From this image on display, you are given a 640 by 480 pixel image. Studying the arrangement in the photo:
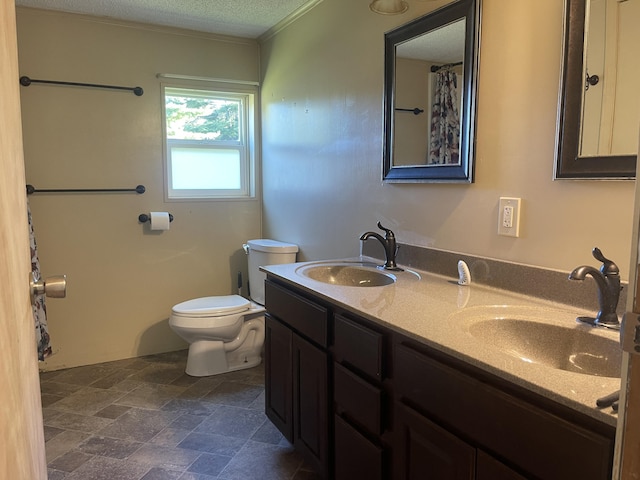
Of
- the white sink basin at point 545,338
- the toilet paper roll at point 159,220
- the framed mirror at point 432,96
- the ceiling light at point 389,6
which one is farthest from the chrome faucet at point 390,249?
the toilet paper roll at point 159,220

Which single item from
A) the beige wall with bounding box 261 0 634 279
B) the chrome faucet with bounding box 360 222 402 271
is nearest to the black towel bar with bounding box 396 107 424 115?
the beige wall with bounding box 261 0 634 279

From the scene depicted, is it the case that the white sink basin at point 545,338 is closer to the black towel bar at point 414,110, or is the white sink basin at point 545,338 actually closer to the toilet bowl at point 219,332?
the black towel bar at point 414,110

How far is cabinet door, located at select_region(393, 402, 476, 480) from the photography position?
1117mm

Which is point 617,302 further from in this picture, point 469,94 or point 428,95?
point 428,95

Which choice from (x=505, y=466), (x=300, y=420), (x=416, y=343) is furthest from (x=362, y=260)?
(x=505, y=466)

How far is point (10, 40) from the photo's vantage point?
91 centimetres

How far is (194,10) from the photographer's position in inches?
112

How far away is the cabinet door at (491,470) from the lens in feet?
3.25

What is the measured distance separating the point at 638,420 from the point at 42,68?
11.0 ft

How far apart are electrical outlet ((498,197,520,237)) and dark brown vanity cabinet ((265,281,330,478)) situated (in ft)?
2.29

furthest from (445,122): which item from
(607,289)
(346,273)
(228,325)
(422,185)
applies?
(228,325)

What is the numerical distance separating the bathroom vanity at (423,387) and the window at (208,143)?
5.10 feet

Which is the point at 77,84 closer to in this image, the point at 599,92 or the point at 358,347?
the point at 358,347

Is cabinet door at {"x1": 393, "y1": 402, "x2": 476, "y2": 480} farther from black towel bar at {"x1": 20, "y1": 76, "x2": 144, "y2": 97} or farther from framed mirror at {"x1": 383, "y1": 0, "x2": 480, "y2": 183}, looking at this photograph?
black towel bar at {"x1": 20, "y1": 76, "x2": 144, "y2": 97}
